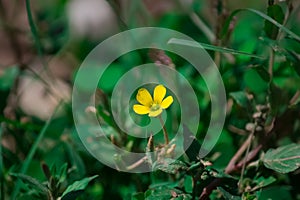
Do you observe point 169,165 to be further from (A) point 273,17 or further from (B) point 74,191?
(A) point 273,17

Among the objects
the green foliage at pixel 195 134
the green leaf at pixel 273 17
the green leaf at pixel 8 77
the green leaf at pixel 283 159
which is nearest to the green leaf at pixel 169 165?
the green foliage at pixel 195 134

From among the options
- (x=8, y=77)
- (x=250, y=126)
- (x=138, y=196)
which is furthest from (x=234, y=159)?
(x=8, y=77)

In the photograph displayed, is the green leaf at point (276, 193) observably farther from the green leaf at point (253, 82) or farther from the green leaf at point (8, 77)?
the green leaf at point (8, 77)

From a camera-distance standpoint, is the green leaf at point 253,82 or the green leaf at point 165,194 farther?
the green leaf at point 253,82

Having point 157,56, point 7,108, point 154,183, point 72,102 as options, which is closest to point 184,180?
point 154,183

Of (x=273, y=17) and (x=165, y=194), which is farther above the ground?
(x=273, y=17)

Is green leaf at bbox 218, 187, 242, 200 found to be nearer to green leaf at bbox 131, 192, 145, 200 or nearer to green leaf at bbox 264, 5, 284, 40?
green leaf at bbox 131, 192, 145, 200

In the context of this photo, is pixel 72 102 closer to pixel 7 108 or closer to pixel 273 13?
pixel 7 108
